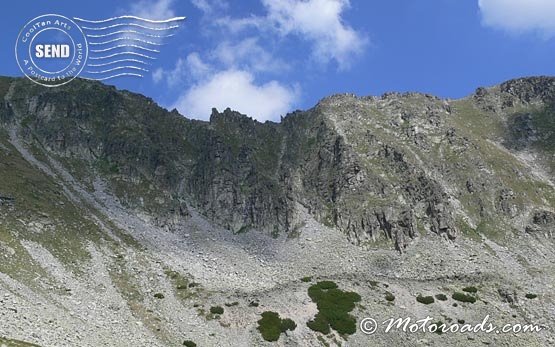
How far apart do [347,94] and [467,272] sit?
80.1 meters

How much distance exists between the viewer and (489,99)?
163000mm

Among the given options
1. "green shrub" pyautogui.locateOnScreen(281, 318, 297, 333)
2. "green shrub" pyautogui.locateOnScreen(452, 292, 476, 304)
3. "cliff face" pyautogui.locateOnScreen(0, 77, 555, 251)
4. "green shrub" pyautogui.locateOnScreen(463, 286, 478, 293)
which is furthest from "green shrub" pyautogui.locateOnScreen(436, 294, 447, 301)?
"cliff face" pyautogui.locateOnScreen(0, 77, 555, 251)

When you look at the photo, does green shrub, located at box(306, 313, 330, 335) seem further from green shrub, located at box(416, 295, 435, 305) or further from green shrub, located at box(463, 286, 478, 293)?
green shrub, located at box(463, 286, 478, 293)

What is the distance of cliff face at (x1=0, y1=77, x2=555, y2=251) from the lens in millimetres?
109875

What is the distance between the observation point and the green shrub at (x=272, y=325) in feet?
199

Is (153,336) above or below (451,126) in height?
below

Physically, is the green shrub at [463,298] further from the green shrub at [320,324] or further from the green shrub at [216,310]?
the green shrub at [216,310]

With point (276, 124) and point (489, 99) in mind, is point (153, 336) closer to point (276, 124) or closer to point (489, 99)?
point (276, 124)

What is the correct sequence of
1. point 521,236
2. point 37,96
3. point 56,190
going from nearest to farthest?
point 56,190 < point 521,236 < point 37,96

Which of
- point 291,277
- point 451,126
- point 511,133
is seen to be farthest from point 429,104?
point 291,277

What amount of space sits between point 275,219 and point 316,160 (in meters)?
25.6

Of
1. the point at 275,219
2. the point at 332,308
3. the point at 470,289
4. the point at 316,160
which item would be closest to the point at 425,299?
the point at 470,289
